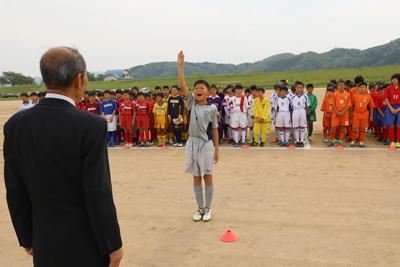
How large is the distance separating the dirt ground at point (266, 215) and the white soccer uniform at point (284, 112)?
80.7 inches

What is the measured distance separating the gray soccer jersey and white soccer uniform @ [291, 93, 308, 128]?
5.60 meters

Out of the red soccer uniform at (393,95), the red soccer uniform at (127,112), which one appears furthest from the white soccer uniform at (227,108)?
the red soccer uniform at (393,95)

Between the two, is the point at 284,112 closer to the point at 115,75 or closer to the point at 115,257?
the point at 115,257

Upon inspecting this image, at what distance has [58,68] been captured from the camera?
1592 millimetres

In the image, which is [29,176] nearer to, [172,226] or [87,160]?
[87,160]

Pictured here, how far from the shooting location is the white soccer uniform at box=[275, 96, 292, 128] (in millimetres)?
9242

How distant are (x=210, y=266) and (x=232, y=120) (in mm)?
6862

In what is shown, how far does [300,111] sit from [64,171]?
8.56 metres

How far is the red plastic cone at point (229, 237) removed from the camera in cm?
358

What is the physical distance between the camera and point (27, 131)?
5.15 feet

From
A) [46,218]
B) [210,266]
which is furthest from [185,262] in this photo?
[46,218]

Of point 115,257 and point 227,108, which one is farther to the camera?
point 227,108

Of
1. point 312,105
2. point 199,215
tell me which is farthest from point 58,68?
point 312,105

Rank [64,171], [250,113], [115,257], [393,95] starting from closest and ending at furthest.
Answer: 1. [64,171]
2. [115,257]
3. [393,95]
4. [250,113]
